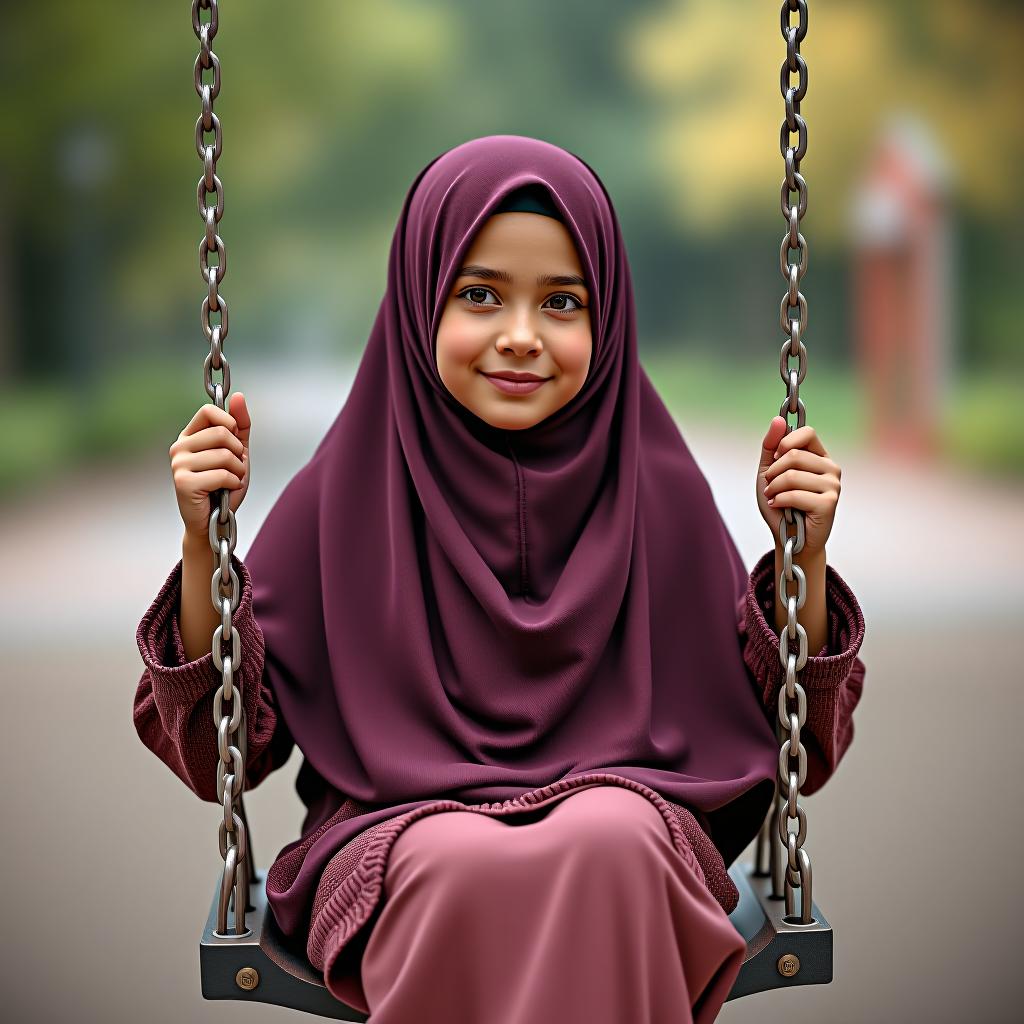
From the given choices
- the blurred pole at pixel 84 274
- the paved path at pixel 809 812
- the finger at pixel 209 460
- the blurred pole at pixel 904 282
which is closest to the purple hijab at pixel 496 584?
the finger at pixel 209 460

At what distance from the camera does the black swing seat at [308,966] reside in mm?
1713

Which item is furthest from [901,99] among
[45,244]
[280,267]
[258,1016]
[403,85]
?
[258,1016]

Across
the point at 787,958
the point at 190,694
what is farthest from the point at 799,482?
the point at 190,694

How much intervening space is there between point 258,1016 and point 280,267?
6716 mm

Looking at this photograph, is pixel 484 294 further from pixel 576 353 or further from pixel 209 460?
pixel 209 460

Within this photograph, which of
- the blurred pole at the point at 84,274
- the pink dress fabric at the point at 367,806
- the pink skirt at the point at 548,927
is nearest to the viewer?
the pink skirt at the point at 548,927

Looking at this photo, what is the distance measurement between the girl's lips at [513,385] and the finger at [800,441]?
12.2 inches

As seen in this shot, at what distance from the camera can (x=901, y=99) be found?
9.48m

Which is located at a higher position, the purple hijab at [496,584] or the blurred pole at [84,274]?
the blurred pole at [84,274]

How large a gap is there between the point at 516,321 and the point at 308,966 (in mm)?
803

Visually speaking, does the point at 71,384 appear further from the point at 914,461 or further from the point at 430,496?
the point at 430,496

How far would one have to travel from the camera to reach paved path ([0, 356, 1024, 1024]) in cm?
296

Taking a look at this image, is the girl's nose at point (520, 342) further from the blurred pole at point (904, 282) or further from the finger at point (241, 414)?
the blurred pole at point (904, 282)

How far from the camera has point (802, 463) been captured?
1.83 metres
